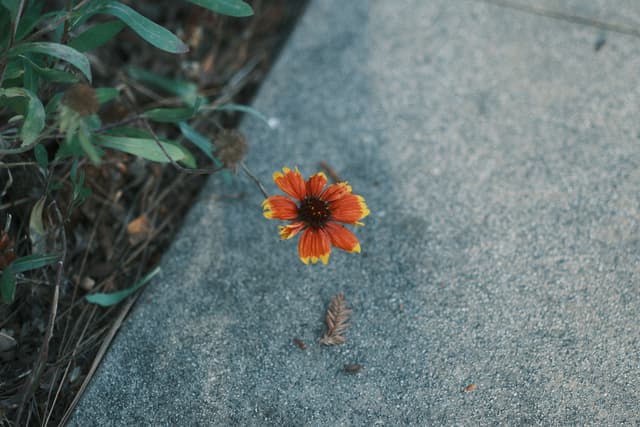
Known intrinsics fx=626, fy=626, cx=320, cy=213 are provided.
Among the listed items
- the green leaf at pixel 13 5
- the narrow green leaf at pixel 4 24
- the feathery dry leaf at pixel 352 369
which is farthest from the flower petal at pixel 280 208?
the narrow green leaf at pixel 4 24

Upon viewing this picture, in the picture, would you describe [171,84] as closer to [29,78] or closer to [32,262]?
[29,78]

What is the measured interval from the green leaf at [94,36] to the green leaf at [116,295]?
0.51 meters

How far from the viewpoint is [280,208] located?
4.15 feet

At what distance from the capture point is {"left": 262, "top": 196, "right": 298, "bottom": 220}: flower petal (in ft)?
4.10

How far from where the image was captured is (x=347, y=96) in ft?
5.70

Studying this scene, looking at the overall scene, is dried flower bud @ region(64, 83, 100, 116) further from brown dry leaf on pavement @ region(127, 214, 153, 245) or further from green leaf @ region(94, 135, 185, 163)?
brown dry leaf on pavement @ region(127, 214, 153, 245)

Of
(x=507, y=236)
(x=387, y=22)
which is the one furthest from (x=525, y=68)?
(x=507, y=236)

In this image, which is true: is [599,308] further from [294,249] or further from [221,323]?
[221,323]

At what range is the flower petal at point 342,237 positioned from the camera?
1.24 metres

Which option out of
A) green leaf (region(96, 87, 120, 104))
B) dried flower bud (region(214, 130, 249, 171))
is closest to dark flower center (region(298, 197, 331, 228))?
dried flower bud (region(214, 130, 249, 171))

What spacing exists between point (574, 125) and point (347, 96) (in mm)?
609

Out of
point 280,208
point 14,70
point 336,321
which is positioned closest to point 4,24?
point 14,70

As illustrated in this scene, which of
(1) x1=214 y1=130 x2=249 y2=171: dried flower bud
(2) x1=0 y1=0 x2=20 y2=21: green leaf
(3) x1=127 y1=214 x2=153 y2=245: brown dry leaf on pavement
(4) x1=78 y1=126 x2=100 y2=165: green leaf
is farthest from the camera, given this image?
(3) x1=127 y1=214 x2=153 y2=245: brown dry leaf on pavement

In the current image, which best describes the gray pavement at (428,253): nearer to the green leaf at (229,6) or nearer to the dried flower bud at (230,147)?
the dried flower bud at (230,147)
